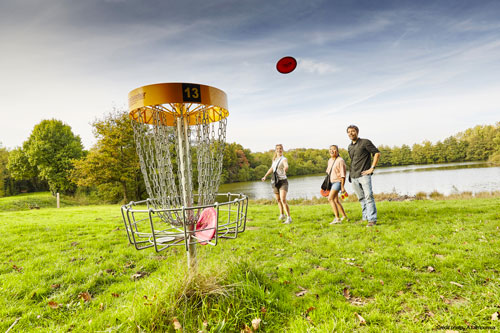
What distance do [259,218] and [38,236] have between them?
20.4 feet

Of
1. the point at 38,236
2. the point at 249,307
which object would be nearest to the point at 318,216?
the point at 249,307

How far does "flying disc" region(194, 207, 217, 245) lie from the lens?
5.79 ft

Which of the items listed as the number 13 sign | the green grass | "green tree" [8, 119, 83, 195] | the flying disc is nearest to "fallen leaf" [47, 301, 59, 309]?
the green grass

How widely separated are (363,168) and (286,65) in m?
4.32

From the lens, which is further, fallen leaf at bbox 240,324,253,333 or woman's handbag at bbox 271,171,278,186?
woman's handbag at bbox 271,171,278,186

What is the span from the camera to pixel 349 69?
17266 millimetres

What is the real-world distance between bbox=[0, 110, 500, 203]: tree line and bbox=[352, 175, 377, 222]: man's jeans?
342 centimetres

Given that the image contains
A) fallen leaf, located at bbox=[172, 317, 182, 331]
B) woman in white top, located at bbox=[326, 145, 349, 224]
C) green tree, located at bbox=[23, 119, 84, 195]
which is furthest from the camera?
green tree, located at bbox=[23, 119, 84, 195]

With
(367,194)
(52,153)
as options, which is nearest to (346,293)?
(367,194)

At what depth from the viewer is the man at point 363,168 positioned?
18.2 feet

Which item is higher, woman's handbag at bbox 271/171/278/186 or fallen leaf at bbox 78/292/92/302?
woman's handbag at bbox 271/171/278/186

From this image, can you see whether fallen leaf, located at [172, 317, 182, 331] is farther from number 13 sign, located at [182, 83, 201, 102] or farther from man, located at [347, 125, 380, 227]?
man, located at [347, 125, 380, 227]

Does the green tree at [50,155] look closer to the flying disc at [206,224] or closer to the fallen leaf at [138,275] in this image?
the fallen leaf at [138,275]

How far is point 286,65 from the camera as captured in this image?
91.3 inches
